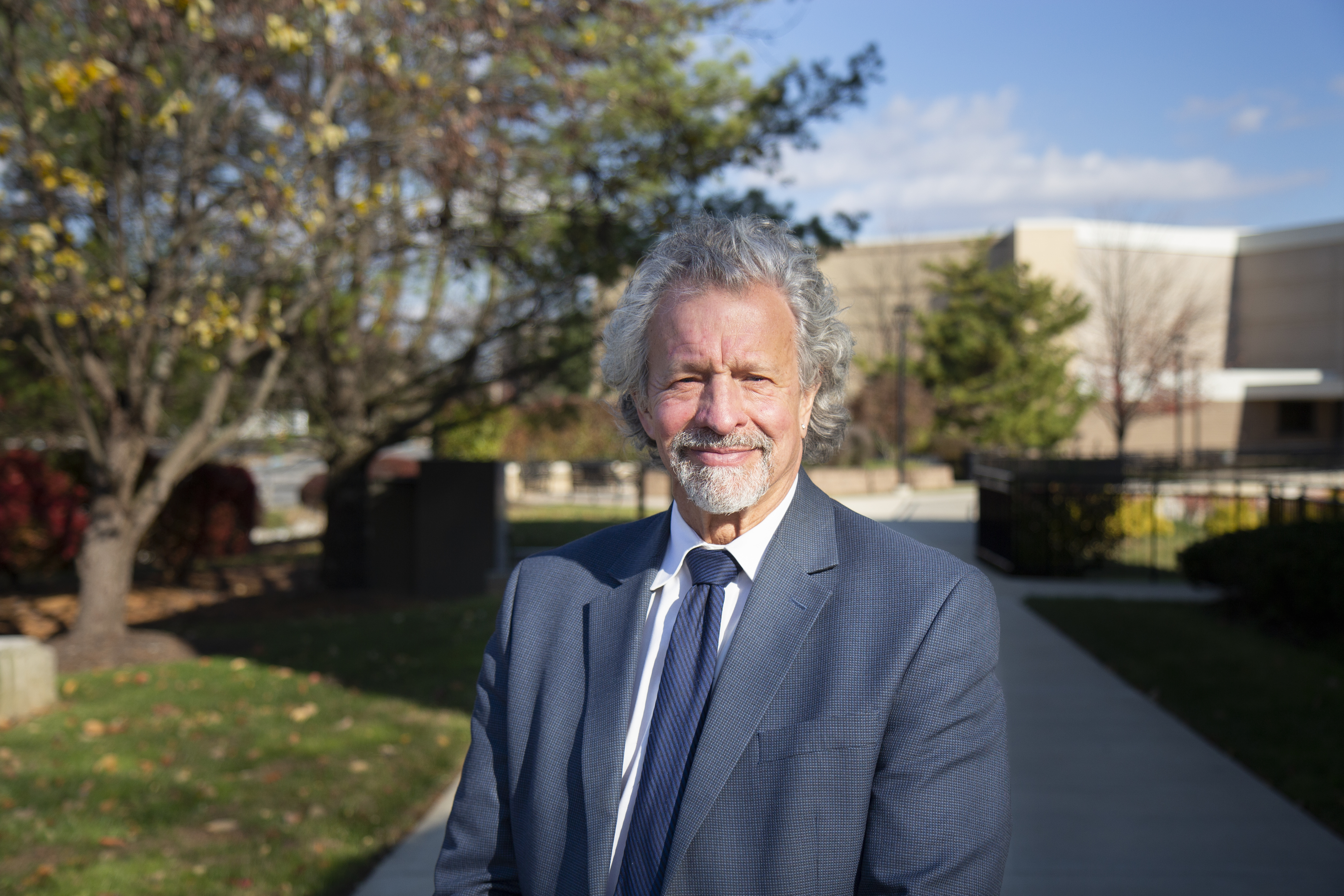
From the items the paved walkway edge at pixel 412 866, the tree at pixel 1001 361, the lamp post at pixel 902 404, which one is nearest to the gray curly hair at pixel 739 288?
the paved walkway edge at pixel 412 866

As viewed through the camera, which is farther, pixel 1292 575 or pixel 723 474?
pixel 1292 575

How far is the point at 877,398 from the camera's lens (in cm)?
3950

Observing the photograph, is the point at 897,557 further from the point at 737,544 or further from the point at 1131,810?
the point at 1131,810

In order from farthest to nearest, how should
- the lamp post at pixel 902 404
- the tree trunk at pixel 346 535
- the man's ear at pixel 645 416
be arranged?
1. the lamp post at pixel 902 404
2. the tree trunk at pixel 346 535
3. the man's ear at pixel 645 416

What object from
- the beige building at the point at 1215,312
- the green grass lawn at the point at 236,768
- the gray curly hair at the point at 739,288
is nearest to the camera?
the gray curly hair at the point at 739,288

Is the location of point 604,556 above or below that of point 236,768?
above

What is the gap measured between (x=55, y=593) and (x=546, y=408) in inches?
241

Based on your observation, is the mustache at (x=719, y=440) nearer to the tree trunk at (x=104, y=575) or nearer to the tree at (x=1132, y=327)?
the tree trunk at (x=104, y=575)

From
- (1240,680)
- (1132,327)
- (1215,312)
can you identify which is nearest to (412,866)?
(1240,680)

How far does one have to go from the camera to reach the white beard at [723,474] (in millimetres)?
1903

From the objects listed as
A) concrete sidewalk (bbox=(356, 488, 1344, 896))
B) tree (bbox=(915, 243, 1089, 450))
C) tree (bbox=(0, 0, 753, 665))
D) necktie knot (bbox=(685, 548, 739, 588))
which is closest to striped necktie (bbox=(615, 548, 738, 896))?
necktie knot (bbox=(685, 548, 739, 588))

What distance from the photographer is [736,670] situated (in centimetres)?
181

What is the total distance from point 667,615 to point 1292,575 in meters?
8.41

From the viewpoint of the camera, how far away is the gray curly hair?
1.91 meters
